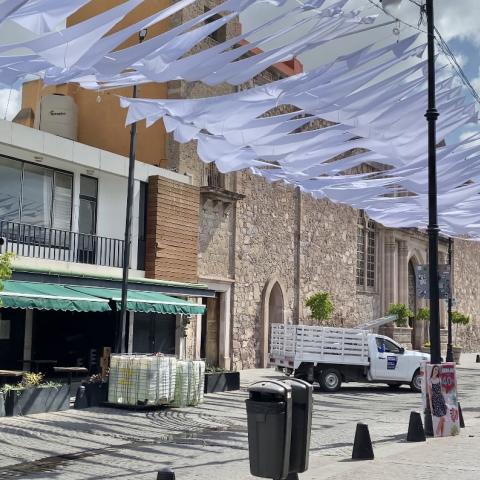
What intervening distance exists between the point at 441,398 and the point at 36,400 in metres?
7.71

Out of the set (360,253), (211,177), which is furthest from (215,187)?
(360,253)

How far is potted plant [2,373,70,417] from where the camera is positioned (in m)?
13.8

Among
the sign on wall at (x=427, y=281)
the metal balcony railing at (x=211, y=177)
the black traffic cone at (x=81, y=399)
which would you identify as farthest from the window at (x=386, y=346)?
the black traffic cone at (x=81, y=399)

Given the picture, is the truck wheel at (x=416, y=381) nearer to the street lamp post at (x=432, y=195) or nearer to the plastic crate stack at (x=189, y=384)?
the plastic crate stack at (x=189, y=384)

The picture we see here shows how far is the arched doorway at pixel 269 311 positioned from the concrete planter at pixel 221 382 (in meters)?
7.95

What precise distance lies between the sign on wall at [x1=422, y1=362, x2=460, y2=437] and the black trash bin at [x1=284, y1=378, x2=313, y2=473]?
206 inches

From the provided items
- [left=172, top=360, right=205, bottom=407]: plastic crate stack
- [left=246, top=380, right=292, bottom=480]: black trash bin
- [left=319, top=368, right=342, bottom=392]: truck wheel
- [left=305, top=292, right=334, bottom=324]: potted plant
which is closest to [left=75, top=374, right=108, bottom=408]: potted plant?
[left=172, top=360, right=205, bottom=407]: plastic crate stack

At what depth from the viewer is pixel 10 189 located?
63.1ft

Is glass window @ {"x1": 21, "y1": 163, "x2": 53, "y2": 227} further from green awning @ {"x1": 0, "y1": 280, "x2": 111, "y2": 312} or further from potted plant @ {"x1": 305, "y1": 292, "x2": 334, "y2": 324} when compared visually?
potted plant @ {"x1": 305, "y1": 292, "x2": 334, "y2": 324}

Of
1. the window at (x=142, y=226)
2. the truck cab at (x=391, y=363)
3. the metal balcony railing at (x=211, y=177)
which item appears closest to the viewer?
the truck cab at (x=391, y=363)

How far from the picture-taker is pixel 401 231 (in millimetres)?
40562

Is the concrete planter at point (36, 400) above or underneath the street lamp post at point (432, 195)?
underneath

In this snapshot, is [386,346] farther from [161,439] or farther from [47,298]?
[161,439]

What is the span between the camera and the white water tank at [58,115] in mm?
24828
